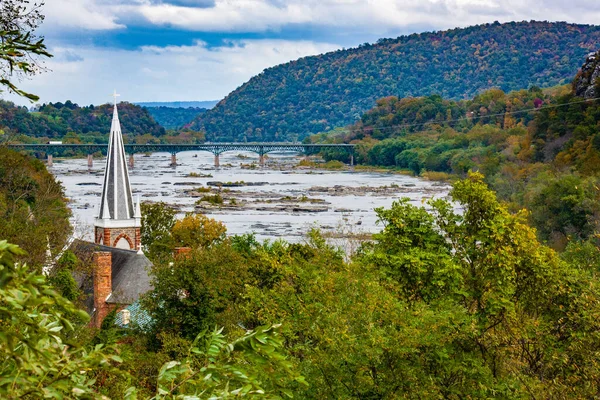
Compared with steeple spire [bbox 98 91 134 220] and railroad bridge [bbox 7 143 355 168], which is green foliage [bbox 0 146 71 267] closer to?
steeple spire [bbox 98 91 134 220]

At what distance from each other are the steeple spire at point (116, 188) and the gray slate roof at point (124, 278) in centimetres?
521

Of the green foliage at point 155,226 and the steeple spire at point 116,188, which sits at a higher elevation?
the steeple spire at point 116,188

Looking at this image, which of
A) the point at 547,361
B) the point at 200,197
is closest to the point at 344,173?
the point at 200,197

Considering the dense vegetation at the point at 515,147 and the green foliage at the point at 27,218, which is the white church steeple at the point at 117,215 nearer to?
the green foliage at the point at 27,218

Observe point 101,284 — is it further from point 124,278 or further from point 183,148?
point 183,148

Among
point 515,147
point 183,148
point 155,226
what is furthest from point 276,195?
point 183,148

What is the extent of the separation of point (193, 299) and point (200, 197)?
60.6 meters

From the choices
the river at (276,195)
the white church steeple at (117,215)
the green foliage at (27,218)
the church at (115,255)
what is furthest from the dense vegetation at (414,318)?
the river at (276,195)

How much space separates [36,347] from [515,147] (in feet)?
301

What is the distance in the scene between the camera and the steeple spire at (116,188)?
36938mm

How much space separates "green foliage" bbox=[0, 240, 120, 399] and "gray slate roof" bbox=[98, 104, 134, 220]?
106ft

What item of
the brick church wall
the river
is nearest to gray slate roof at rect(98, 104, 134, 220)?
the river

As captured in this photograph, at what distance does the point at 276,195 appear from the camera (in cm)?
8681

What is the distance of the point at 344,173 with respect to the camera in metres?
130
